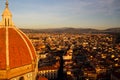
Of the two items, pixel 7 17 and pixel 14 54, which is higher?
pixel 7 17

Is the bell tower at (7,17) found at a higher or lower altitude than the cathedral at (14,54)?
higher

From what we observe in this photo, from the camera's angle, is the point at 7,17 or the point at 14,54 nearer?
the point at 14,54

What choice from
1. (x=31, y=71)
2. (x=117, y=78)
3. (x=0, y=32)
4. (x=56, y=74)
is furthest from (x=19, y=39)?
(x=56, y=74)

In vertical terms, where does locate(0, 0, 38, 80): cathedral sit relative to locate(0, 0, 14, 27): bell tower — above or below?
below

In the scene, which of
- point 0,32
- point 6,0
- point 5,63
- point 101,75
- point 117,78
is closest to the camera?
point 5,63

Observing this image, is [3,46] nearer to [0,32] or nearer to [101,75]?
[0,32]

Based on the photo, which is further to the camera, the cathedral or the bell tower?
the bell tower

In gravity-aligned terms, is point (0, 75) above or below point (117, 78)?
above

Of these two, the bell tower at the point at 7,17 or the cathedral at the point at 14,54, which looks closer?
the cathedral at the point at 14,54
